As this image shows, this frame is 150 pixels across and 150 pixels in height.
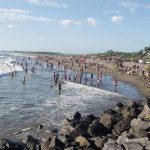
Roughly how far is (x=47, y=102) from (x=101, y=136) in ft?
→ 61.5

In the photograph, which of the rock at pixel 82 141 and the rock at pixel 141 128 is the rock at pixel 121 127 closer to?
the rock at pixel 141 128

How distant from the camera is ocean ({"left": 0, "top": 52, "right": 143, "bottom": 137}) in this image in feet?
105

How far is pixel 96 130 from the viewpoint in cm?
2614

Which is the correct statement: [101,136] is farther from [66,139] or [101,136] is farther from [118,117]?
[118,117]

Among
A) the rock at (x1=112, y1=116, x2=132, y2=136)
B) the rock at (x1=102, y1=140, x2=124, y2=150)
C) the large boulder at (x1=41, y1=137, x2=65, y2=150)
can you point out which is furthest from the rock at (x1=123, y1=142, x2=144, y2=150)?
the rock at (x1=112, y1=116, x2=132, y2=136)

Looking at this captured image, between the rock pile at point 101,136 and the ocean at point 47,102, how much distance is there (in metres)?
3.90

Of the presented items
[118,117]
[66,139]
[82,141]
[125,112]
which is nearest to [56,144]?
[66,139]

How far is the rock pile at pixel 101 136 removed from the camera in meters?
20.6

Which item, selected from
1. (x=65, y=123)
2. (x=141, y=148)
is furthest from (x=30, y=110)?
(x=141, y=148)

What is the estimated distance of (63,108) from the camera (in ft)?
128

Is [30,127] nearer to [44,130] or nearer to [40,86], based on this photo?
[44,130]

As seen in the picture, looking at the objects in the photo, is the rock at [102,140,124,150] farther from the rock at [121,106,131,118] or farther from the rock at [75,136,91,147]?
the rock at [121,106,131,118]

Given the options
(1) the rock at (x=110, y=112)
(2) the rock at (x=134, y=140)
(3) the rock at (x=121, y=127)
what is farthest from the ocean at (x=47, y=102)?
(2) the rock at (x=134, y=140)

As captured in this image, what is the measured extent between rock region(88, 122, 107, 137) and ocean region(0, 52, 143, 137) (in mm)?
4966
